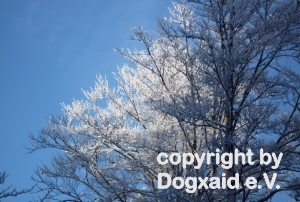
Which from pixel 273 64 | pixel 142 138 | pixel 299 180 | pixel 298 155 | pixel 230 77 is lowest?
pixel 299 180

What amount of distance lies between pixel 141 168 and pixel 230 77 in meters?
2.52

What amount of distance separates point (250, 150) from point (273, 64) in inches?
62.5

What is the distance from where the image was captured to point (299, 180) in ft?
16.7

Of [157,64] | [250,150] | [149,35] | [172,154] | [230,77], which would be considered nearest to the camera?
[250,150]

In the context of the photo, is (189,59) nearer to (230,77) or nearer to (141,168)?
(230,77)

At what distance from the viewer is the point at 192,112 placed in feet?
15.1

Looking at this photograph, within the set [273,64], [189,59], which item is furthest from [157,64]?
[273,64]

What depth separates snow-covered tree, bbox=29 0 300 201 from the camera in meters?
4.62

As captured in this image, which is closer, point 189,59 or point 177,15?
point 189,59

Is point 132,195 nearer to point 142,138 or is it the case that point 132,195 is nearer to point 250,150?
point 142,138

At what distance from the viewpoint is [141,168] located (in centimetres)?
610

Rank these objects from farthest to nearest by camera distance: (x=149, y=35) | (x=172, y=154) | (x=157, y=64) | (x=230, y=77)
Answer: (x=157, y=64), (x=149, y=35), (x=172, y=154), (x=230, y=77)

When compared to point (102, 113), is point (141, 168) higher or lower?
lower

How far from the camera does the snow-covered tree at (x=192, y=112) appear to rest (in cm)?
462
